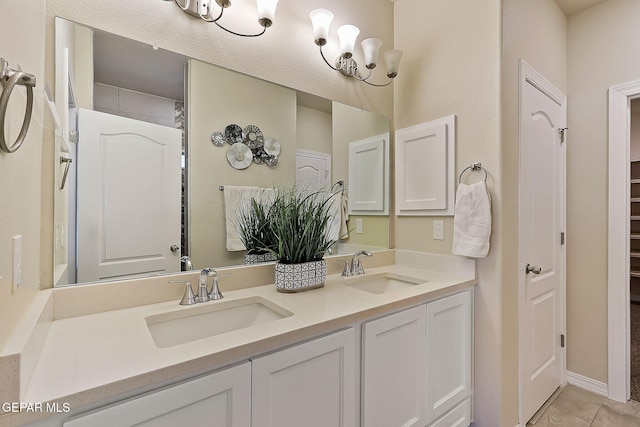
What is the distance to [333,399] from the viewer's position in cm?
101

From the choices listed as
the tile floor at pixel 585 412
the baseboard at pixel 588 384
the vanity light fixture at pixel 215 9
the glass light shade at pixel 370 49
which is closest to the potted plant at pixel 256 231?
the vanity light fixture at pixel 215 9

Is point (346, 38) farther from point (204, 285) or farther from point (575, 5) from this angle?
point (575, 5)

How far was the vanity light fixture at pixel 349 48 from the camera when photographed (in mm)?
1564

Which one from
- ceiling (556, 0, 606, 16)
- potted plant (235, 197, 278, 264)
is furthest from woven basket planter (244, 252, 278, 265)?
ceiling (556, 0, 606, 16)

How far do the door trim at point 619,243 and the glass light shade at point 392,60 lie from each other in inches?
56.3

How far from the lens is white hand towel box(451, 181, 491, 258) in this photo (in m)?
1.52

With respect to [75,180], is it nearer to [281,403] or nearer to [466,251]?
[281,403]

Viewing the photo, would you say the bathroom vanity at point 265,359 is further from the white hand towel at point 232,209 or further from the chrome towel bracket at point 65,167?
the chrome towel bracket at point 65,167

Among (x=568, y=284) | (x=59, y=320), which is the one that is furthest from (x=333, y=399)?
(x=568, y=284)

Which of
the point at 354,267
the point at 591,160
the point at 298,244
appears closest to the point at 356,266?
the point at 354,267

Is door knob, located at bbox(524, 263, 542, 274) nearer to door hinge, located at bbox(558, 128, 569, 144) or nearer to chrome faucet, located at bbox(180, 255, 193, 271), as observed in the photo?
door hinge, located at bbox(558, 128, 569, 144)

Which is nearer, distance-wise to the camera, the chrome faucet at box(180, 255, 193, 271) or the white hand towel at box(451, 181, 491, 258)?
the chrome faucet at box(180, 255, 193, 271)

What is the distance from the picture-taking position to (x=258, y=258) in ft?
4.89

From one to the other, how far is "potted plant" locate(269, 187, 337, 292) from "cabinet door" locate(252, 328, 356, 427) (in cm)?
38
